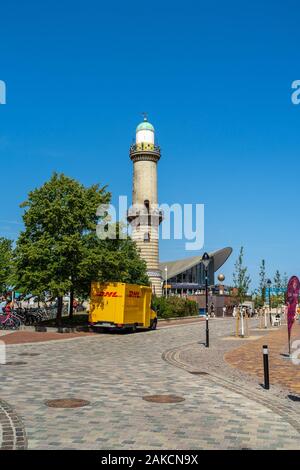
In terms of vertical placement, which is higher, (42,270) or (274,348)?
(42,270)

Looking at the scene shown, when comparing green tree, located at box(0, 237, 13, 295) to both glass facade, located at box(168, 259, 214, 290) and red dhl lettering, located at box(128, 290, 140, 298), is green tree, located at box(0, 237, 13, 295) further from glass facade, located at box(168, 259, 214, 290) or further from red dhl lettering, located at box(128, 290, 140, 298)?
glass facade, located at box(168, 259, 214, 290)

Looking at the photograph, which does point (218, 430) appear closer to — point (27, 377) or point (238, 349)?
point (27, 377)

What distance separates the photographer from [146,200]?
70.1m

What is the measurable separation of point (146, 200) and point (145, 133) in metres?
9.89

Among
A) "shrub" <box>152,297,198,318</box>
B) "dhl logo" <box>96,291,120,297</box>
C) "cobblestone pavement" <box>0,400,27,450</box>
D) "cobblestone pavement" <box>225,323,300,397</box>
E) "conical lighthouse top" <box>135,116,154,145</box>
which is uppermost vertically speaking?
"conical lighthouse top" <box>135,116,154,145</box>

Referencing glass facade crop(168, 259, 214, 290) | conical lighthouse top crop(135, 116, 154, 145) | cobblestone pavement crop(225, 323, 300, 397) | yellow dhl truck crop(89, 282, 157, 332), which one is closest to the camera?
cobblestone pavement crop(225, 323, 300, 397)

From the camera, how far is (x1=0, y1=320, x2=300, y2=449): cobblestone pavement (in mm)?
7109

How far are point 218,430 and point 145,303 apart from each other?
2434 cm

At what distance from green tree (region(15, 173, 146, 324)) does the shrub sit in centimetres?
1914

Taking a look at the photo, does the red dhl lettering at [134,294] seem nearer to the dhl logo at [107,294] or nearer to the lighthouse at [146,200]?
the dhl logo at [107,294]

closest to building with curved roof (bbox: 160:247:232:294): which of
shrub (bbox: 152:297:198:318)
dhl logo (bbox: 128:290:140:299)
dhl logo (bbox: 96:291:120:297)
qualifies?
shrub (bbox: 152:297:198:318)

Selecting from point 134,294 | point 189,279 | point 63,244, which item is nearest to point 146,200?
point 189,279

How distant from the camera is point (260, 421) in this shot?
8.51m
